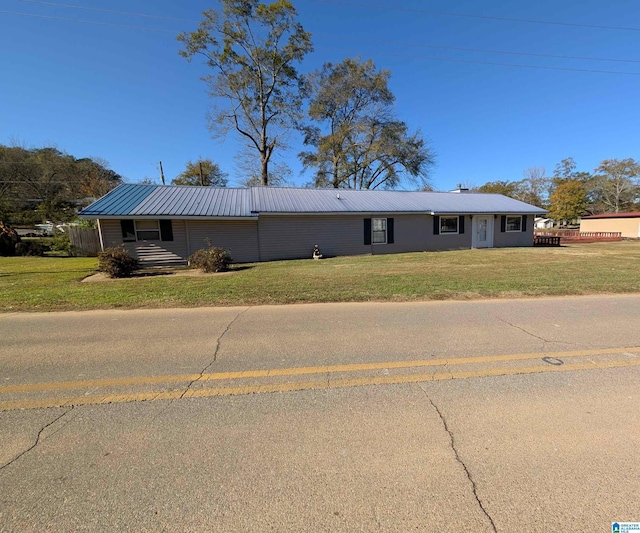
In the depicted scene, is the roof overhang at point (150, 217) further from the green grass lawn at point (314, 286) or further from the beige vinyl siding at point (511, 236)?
the beige vinyl siding at point (511, 236)

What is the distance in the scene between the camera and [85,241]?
18.8 meters

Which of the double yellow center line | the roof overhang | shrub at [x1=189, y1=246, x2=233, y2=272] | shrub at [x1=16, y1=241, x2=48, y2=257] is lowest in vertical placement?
the double yellow center line

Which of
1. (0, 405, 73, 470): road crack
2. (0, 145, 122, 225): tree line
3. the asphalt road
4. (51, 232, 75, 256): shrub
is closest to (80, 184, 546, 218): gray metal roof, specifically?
(51, 232, 75, 256): shrub

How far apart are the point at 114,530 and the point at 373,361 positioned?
277cm

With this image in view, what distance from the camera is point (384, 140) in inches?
1193

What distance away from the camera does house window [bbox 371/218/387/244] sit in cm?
1819

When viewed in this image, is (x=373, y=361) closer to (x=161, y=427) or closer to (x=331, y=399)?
(x=331, y=399)

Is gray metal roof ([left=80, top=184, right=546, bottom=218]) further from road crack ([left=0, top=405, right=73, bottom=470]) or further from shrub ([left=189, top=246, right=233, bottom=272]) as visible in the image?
road crack ([left=0, top=405, right=73, bottom=470])

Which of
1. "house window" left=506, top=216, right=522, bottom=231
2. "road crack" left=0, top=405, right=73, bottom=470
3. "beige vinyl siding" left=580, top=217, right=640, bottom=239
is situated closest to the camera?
"road crack" left=0, top=405, right=73, bottom=470

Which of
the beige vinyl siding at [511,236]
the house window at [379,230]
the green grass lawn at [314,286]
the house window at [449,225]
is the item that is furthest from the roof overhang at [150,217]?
the beige vinyl siding at [511,236]

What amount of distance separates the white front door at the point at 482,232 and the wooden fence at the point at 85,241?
75.7 ft

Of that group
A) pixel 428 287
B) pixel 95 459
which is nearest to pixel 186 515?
pixel 95 459

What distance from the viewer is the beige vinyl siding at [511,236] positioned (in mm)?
20828

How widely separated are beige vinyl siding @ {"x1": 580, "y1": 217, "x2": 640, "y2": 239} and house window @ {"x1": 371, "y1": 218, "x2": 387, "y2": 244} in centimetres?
3009
